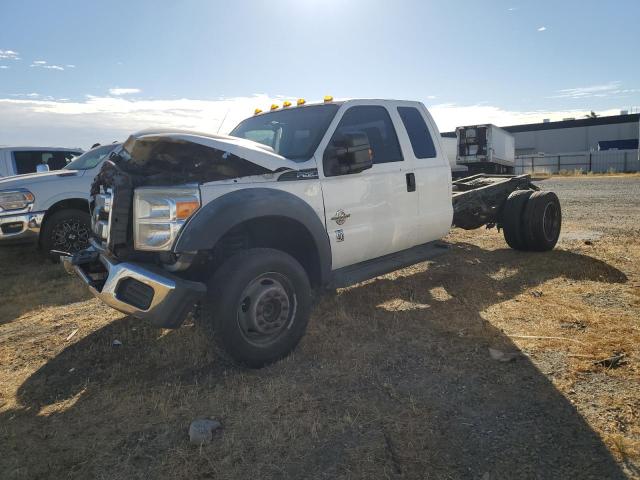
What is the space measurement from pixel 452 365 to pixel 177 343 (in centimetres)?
229

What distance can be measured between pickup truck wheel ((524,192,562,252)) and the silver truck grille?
5.46m

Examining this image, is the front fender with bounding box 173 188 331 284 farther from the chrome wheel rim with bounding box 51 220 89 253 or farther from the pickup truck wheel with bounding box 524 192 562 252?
the chrome wheel rim with bounding box 51 220 89 253

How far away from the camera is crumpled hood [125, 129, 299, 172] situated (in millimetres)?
3332

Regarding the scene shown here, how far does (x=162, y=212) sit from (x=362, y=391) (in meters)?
1.78

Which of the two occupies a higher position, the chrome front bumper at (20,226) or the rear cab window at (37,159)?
the rear cab window at (37,159)

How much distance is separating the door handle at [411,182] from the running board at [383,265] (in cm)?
66

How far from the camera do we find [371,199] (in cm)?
441

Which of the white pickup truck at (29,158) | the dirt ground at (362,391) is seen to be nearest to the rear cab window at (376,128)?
the dirt ground at (362,391)

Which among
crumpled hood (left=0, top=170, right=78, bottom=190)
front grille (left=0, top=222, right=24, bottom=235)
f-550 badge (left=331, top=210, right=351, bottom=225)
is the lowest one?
front grille (left=0, top=222, right=24, bottom=235)

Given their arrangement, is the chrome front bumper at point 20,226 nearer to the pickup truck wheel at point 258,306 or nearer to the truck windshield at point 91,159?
the truck windshield at point 91,159

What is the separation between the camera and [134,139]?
3.41 m

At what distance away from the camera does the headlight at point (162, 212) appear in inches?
125

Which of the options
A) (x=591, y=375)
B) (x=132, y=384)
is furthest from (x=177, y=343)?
(x=591, y=375)

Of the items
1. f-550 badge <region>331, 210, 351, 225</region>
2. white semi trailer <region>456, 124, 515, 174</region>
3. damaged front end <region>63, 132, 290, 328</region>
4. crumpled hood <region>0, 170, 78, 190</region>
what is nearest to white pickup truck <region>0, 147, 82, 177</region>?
crumpled hood <region>0, 170, 78, 190</region>
